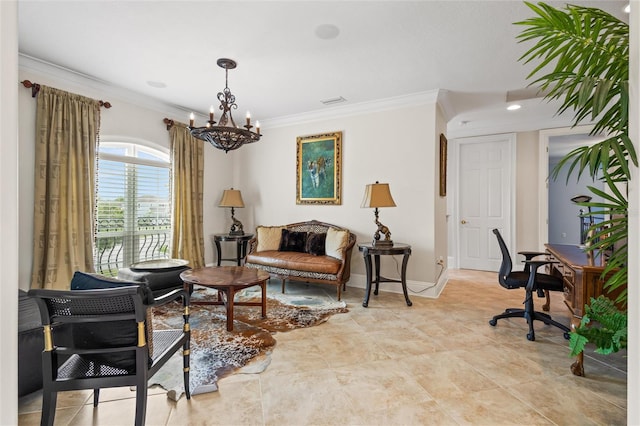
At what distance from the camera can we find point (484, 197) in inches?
229

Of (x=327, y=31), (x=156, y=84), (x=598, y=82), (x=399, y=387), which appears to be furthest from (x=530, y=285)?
(x=156, y=84)

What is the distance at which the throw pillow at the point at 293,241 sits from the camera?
4703 mm

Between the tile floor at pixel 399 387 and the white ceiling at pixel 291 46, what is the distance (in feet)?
8.92

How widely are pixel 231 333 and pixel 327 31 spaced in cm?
284

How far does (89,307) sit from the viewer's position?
1455 millimetres

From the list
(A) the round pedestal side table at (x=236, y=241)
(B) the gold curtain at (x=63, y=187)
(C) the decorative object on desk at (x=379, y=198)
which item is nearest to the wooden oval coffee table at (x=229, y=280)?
(B) the gold curtain at (x=63, y=187)

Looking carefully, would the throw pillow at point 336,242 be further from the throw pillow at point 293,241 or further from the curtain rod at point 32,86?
the curtain rod at point 32,86

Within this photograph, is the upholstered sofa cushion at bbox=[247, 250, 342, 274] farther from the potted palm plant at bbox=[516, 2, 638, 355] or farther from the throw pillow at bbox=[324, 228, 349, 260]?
the potted palm plant at bbox=[516, 2, 638, 355]

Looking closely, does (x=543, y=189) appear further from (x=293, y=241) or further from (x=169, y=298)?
(x=169, y=298)

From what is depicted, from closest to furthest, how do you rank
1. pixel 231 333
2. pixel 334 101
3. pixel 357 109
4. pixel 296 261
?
pixel 231 333 < pixel 296 261 < pixel 334 101 < pixel 357 109

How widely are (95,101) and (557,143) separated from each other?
8.00m

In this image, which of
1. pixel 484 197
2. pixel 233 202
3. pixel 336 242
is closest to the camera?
pixel 336 242

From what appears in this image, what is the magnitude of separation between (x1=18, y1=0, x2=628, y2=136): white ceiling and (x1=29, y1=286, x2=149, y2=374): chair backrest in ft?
7.22

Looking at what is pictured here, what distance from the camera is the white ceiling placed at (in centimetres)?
246
